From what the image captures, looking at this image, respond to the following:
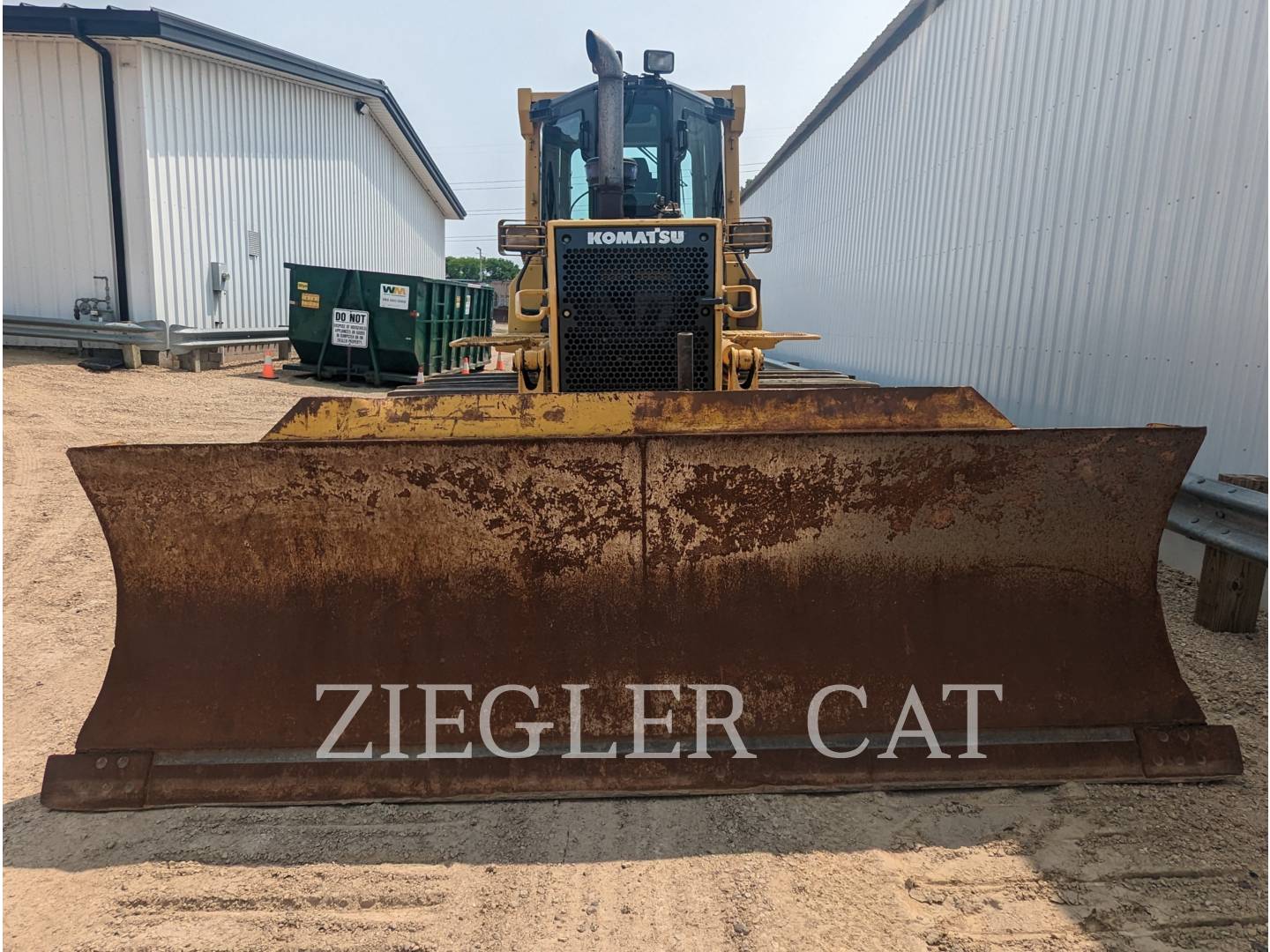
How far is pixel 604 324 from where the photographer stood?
3.88 meters

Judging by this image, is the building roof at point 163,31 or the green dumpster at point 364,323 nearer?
the building roof at point 163,31

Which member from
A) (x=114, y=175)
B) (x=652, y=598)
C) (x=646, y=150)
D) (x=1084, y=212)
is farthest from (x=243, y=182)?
(x=652, y=598)

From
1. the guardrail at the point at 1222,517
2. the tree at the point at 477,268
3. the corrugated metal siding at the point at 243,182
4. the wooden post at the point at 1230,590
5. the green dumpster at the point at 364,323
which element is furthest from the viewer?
the tree at the point at 477,268

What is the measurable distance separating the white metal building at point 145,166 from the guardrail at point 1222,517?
41.7 feet

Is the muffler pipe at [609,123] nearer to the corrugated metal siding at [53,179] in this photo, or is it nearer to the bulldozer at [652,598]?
the bulldozer at [652,598]

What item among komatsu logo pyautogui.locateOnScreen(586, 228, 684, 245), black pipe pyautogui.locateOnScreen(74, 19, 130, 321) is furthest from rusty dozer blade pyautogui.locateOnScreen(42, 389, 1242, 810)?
black pipe pyautogui.locateOnScreen(74, 19, 130, 321)

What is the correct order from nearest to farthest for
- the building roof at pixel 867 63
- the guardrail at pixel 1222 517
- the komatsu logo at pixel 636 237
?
the guardrail at pixel 1222 517 < the komatsu logo at pixel 636 237 < the building roof at pixel 867 63

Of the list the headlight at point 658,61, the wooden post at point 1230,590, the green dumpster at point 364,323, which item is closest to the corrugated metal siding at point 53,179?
the green dumpster at point 364,323

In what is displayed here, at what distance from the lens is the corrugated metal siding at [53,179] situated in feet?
37.5

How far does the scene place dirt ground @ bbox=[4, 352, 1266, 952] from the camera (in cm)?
191

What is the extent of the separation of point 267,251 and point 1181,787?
51.9 ft

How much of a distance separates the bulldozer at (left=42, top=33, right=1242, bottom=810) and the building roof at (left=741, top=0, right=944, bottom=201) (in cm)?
796

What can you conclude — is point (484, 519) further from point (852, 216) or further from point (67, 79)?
point (67, 79)

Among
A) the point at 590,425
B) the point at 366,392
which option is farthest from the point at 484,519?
the point at 366,392
